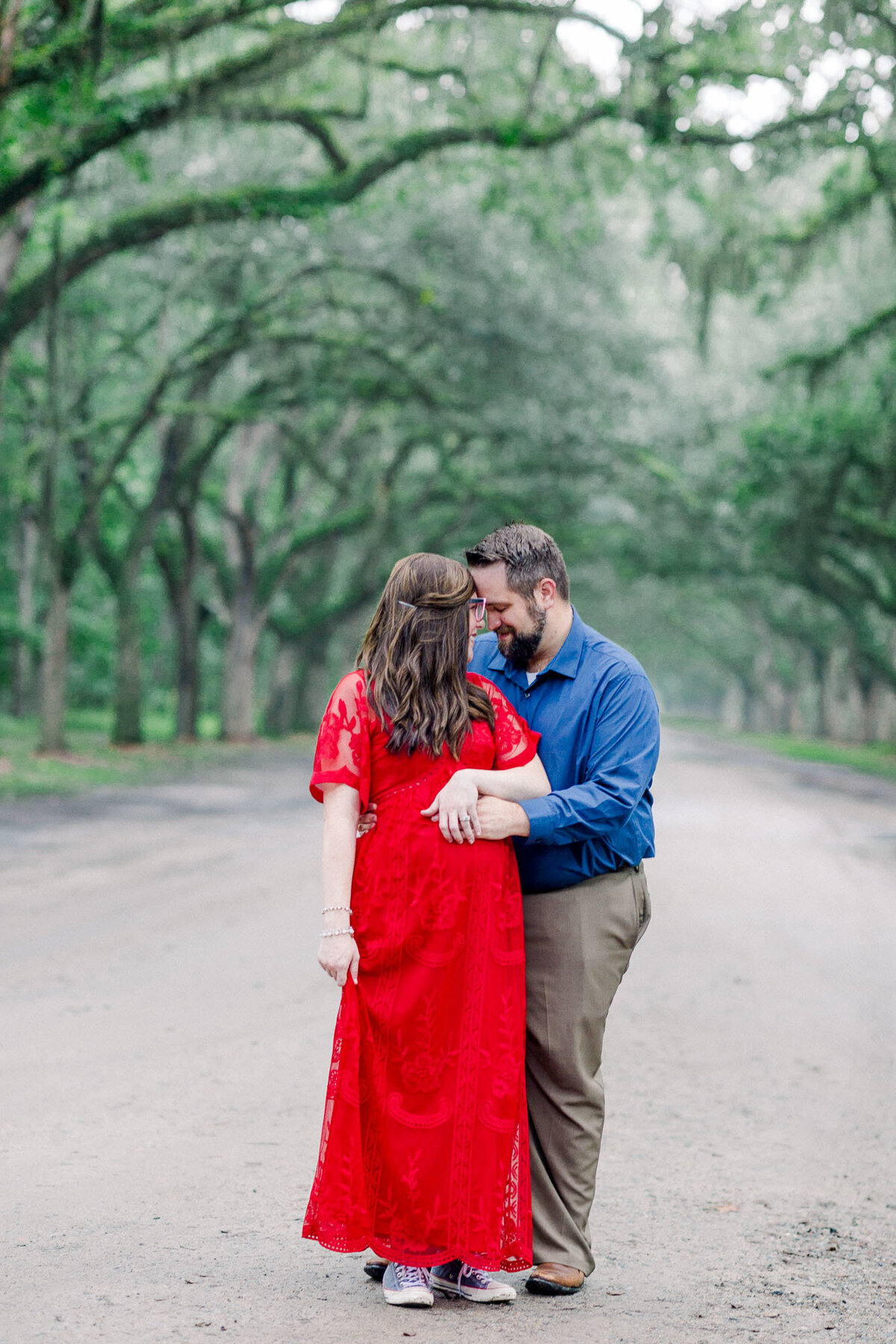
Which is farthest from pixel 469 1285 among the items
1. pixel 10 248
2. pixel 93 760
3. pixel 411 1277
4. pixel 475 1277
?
pixel 93 760

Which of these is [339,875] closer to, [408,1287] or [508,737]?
[508,737]

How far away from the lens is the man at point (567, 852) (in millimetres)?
3721

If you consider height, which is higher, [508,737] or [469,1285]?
[508,737]

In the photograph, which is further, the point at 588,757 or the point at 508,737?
the point at 588,757

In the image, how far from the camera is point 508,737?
376 cm

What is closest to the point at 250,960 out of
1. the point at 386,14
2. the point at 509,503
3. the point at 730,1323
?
the point at 730,1323

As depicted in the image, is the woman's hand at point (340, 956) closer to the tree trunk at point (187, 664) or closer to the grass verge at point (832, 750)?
the tree trunk at point (187, 664)

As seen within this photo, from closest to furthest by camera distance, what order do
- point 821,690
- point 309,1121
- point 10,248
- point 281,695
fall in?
1. point 309,1121
2. point 10,248
3. point 281,695
4. point 821,690

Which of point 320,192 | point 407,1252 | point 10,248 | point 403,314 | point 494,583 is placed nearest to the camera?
point 407,1252

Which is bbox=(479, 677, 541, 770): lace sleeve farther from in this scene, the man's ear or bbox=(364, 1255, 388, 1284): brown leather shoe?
bbox=(364, 1255, 388, 1284): brown leather shoe

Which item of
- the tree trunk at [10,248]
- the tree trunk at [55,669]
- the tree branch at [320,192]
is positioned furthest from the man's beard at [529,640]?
the tree trunk at [55,669]

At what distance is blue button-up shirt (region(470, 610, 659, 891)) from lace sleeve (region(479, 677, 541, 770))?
127mm

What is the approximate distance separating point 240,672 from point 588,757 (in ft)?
84.9

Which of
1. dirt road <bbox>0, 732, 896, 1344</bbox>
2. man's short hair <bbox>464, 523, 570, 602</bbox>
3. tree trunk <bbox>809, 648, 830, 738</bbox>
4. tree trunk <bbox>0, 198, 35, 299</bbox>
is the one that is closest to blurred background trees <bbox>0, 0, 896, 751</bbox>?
tree trunk <bbox>0, 198, 35, 299</bbox>
